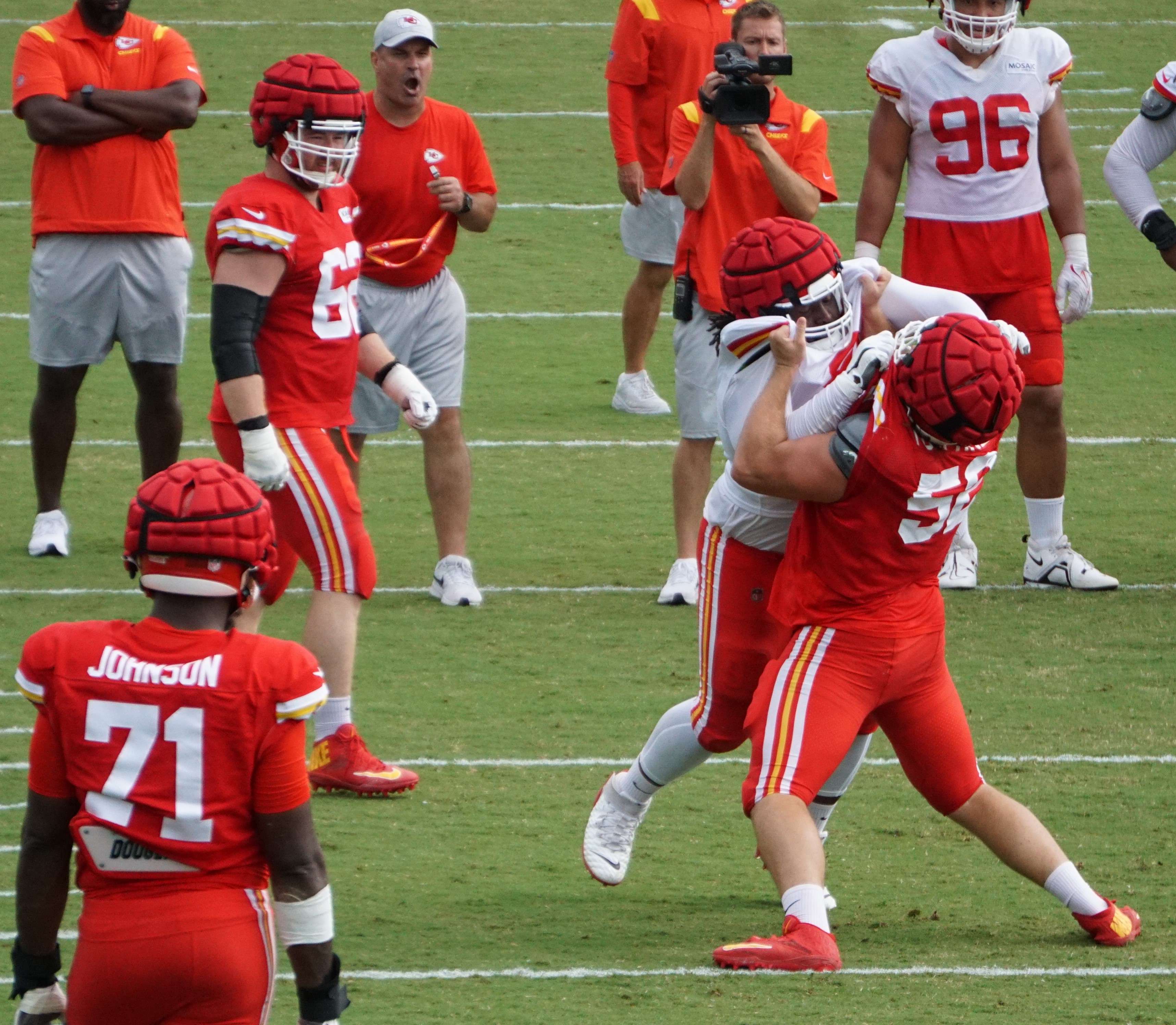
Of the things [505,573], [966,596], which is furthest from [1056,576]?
[505,573]

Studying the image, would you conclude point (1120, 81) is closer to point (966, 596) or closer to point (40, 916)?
point (966, 596)

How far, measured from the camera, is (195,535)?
3014mm

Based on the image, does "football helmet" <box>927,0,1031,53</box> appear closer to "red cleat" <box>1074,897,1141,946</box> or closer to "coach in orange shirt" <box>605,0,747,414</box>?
"coach in orange shirt" <box>605,0,747,414</box>

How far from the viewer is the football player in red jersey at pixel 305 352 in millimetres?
5215

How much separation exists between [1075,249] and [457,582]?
258 centimetres

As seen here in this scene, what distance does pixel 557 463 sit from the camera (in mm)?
9062

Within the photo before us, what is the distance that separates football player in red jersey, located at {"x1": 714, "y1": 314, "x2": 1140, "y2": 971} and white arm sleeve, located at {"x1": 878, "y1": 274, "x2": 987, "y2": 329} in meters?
0.51

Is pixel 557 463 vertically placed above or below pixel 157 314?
below

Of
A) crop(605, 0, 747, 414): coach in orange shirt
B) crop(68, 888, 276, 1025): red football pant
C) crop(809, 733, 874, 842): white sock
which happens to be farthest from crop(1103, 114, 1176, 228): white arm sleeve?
crop(68, 888, 276, 1025): red football pant

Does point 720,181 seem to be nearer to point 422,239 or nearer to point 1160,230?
point 422,239

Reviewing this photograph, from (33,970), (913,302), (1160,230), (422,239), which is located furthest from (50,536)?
(33,970)

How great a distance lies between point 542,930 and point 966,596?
3.21 meters

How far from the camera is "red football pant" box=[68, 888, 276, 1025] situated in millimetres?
2963

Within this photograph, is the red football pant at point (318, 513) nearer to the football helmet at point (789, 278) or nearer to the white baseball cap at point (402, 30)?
the football helmet at point (789, 278)
